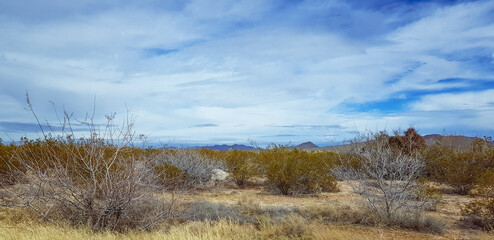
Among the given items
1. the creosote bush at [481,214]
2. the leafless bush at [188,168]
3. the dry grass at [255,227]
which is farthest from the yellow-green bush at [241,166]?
the creosote bush at [481,214]

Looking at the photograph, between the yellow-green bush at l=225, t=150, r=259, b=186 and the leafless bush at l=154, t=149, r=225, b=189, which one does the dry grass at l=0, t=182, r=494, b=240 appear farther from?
the yellow-green bush at l=225, t=150, r=259, b=186

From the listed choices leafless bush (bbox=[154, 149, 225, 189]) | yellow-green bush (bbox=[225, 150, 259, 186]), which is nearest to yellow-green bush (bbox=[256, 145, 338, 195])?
yellow-green bush (bbox=[225, 150, 259, 186])

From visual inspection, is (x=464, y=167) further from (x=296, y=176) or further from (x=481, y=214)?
(x=296, y=176)

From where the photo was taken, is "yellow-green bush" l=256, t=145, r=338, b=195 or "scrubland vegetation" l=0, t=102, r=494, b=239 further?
"yellow-green bush" l=256, t=145, r=338, b=195

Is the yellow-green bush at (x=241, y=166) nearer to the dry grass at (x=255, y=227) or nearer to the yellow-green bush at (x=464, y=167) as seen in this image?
the dry grass at (x=255, y=227)

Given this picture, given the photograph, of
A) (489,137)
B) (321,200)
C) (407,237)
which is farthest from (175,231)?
(489,137)

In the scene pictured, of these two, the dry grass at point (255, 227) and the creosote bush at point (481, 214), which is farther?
the creosote bush at point (481, 214)

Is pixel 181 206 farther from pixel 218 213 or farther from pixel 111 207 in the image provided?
pixel 111 207

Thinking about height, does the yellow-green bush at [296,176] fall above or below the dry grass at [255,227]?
above

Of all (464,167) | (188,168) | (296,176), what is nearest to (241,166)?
(188,168)

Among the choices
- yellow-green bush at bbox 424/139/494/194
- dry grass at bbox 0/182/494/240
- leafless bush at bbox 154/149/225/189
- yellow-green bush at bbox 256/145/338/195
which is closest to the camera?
dry grass at bbox 0/182/494/240

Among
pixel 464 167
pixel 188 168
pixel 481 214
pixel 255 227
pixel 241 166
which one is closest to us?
pixel 255 227

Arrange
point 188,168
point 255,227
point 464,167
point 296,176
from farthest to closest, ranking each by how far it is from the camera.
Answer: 1. point 188,168
2. point 296,176
3. point 464,167
4. point 255,227

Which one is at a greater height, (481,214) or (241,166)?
(241,166)
